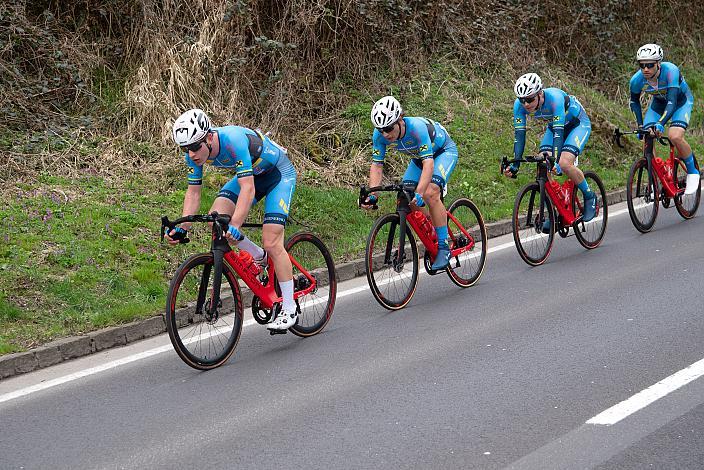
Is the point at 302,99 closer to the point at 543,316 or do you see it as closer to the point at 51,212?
the point at 51,212

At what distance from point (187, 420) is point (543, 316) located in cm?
348

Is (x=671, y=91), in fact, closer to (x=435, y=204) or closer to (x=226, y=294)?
(x=435, y=204)

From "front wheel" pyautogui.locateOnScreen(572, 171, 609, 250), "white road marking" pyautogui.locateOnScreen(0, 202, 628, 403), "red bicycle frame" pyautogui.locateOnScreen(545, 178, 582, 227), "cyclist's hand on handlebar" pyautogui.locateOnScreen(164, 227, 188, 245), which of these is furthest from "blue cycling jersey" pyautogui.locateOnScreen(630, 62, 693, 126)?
"cyclist's hand on handlebar" pyautogui.locateOnScreen(164, 227, 188, 245)

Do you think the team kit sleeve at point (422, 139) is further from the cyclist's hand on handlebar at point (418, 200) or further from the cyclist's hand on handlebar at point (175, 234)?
the cyclist's hand on handlebar at point (175, 234)

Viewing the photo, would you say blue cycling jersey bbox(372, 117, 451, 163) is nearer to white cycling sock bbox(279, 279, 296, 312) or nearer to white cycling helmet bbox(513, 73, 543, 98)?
white cycling helmet bbox(513, 73, 543, 98)

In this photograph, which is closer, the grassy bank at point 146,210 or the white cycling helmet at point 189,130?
the white cycling helmet at point 189,130

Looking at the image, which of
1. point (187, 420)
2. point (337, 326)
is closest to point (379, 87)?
point (337, 326)

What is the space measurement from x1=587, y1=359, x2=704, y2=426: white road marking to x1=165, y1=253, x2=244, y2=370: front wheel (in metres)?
3.06

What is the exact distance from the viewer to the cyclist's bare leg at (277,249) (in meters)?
8.24

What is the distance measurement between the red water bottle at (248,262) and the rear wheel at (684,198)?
662cm

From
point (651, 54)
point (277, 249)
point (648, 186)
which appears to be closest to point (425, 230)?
point (277, 249)

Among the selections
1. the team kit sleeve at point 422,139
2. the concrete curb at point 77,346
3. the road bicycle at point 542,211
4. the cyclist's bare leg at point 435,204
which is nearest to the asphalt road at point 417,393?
the concrete curb at point 77,346

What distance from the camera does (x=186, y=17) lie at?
15625 millimetres

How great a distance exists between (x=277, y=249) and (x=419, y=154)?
6.14 feet
